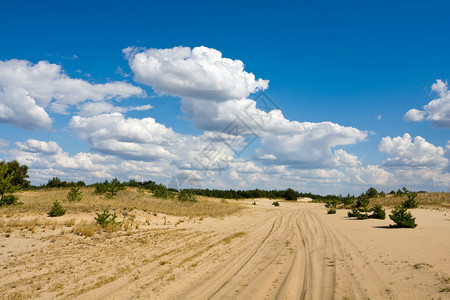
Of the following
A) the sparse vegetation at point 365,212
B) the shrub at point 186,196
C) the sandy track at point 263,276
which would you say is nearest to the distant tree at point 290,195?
the sparse vegetation at point 365,212

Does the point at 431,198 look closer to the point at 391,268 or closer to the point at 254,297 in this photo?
the point at 391,268

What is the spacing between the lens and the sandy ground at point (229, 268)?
6.01 meters

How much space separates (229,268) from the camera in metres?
8.02

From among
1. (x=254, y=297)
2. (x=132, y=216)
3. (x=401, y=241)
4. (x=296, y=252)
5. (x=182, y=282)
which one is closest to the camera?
(x=254, y=297)

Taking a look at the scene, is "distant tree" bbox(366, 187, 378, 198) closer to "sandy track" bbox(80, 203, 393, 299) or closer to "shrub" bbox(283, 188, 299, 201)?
"shrub" bbox(283, 188, 299, 201)

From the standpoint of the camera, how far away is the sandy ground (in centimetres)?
601

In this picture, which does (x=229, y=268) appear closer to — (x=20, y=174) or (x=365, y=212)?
(x=365, y=212)

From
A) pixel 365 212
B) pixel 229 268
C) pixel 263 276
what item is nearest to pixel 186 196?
pixel 365 212

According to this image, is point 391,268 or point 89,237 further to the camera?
point 89,237

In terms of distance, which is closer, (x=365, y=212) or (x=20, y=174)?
(x=365, y=212)

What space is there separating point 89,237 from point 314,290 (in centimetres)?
1169

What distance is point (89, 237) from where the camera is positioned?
13.7 metres

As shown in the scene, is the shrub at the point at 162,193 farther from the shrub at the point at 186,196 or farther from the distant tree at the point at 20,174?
the distant tree at the point at 20,174

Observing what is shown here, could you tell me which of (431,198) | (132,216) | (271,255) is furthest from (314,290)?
(431,198)
